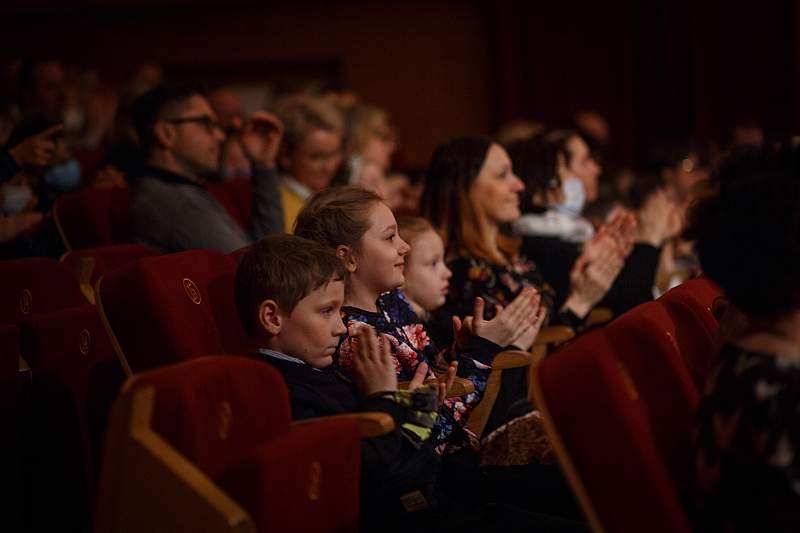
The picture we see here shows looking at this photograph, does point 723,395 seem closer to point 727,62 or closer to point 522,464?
point 522,464

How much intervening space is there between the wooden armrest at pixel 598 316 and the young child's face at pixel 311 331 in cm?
153

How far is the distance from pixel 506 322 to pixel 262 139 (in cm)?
135

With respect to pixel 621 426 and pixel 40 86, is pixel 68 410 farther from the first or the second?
pixel 40 86

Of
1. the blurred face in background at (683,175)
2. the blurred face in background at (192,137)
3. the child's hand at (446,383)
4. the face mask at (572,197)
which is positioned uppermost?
the blurred face in background at (192,137)

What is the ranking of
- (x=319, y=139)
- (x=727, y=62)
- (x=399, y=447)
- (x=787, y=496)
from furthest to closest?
(x=727, y=62) → (x=319, y=139) → (x=399, y=447) → (x=787, y=496)

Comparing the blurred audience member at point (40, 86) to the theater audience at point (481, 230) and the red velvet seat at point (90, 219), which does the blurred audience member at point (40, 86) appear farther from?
the theater audience at point (481, 230)

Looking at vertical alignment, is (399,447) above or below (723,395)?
below

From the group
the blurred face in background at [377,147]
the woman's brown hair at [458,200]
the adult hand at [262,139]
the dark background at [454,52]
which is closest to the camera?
the woman's brown hair at [458,200]

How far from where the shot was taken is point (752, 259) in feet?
4.18

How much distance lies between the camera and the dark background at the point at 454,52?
785cm

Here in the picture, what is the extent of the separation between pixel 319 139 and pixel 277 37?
5.51 m

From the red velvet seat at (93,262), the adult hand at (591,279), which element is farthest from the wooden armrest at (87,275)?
the adult hand at (591,279)

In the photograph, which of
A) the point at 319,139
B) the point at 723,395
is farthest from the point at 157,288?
the point at 319,139

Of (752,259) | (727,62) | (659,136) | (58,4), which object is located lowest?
(659,136)
